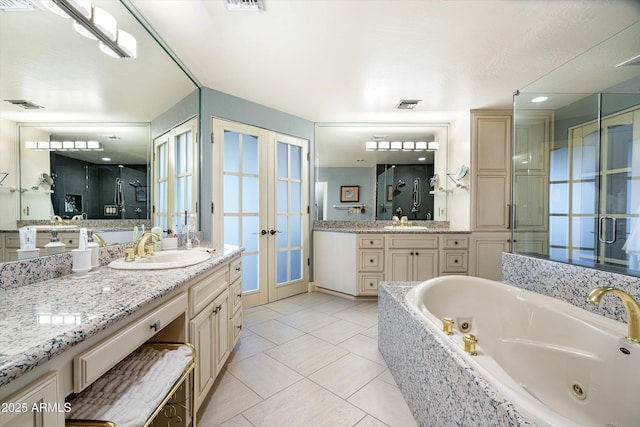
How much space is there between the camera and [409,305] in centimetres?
145

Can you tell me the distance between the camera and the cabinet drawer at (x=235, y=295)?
1792 millimetres

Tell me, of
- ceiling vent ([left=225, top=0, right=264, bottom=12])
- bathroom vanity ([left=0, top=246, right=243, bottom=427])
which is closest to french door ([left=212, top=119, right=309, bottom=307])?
ceiling vent ([left=225, top=0, right=264, bottom=12])

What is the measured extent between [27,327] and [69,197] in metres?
0.82

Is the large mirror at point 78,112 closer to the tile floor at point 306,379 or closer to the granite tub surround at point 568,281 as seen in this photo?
the tile floor at point 306,379

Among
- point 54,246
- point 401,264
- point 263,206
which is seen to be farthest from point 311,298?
point 54,246

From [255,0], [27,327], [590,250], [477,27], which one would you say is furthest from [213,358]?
[477,27]

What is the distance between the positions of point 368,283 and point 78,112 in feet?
9.51

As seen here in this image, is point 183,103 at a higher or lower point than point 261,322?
higher

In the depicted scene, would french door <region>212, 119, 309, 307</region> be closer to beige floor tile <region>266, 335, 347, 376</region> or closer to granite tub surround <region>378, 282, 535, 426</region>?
beige floor tile <region>266, 335, 347, 376</region>

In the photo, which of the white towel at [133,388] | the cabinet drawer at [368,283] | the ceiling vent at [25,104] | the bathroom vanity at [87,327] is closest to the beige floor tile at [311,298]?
the cabinet drawer at [368,283]

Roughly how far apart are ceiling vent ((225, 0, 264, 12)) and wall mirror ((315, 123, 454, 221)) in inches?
81.1

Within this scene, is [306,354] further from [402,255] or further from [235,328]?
[402,255]

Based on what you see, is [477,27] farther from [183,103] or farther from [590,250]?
[183,103]

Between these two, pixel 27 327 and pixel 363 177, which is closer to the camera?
pixel 27 327
